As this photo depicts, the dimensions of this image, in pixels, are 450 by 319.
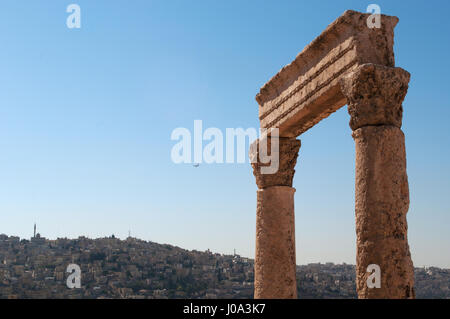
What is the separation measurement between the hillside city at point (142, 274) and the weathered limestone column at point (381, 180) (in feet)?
82.1

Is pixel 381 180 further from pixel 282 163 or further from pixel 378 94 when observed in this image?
pixel 282 163

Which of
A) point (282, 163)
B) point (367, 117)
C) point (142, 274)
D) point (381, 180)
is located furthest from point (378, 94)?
point (142, 274)

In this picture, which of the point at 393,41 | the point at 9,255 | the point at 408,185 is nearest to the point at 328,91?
the point at 393,41

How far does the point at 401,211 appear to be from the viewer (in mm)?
6457

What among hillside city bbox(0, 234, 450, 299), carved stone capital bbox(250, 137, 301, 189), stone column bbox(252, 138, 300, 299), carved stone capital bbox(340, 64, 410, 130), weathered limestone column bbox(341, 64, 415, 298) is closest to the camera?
weathered limestone column bbox(341, 64, 415, 298)

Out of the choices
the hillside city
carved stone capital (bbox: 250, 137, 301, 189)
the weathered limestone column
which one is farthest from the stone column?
the hillside city

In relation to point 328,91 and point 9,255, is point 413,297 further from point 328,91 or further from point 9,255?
point 9,255

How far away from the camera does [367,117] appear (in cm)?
682

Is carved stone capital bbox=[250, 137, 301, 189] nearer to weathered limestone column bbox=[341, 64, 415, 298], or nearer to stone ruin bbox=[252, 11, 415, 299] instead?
stone ruin bbox=[252, 11, 415, 299]

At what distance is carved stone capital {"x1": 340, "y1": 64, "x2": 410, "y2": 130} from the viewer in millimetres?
6750

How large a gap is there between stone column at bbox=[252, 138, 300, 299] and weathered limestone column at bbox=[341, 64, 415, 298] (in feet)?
10.3

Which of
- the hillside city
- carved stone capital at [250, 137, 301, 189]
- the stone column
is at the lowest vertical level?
the hillside city

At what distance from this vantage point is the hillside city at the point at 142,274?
121 feet
